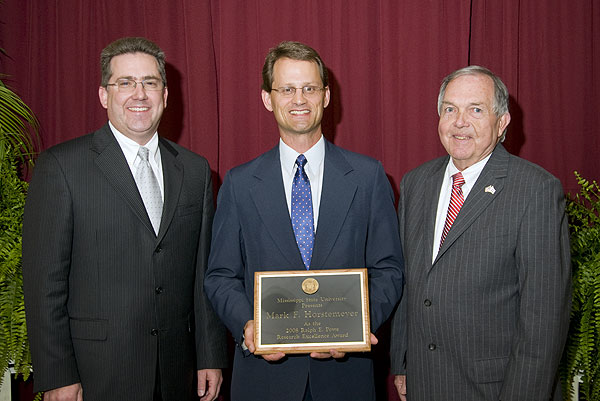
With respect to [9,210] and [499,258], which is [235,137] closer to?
[9,210]

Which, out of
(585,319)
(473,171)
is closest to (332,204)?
(473,171)

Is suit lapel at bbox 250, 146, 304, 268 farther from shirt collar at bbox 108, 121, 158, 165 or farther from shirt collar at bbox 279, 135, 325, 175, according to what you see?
shirt collar at bbox 108, 121, 158, 165

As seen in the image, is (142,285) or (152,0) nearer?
(142,285)

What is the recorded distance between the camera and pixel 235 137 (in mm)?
3389

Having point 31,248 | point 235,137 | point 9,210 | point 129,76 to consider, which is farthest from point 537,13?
point 9,210

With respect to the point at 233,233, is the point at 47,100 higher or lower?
higher

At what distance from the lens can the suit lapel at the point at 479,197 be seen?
2.14 m

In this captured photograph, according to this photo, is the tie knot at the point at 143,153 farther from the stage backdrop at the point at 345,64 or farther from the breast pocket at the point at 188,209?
the stage backdrop at the point at 345,64

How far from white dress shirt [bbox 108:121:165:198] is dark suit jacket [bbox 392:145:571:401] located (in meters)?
1.28

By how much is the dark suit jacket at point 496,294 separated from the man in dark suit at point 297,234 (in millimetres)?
210

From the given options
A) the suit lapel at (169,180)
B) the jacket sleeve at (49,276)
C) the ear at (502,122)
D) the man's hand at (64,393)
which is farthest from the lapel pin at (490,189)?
the man's hand at (64,393)

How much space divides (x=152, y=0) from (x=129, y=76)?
47.4 inches

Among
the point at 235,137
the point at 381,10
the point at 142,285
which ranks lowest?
the point at 142,285

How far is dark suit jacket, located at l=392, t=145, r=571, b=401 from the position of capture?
201 cm
